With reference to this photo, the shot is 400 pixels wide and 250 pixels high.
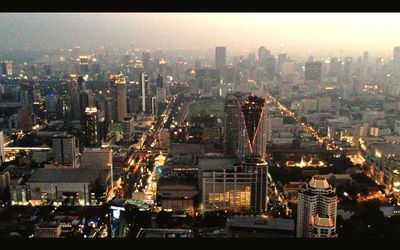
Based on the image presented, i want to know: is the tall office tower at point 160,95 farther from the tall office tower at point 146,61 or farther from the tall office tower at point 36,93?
the tall office tower at point 36,93

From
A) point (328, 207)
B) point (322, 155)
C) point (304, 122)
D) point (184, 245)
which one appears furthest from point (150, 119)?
point (184, 245)

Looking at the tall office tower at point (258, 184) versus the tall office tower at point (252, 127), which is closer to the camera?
the tall office tower at point (258, 184)

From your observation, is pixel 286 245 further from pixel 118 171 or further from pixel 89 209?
pixel 118 171

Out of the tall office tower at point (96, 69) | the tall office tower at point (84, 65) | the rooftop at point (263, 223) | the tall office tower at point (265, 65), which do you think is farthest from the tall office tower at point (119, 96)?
the rooftop at point (263, 223)

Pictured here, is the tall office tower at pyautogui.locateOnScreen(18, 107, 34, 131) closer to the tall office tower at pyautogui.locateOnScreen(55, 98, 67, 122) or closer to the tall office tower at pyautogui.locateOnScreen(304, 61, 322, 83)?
the tall office tower at pyautogui.locateOnScreen(55, 98, 67, 122)

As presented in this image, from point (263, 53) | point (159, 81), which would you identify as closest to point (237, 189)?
point (263, 53)

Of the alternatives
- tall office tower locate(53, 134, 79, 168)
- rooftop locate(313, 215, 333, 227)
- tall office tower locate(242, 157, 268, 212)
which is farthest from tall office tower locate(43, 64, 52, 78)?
rooftop locate(313, 215, 333, 227)
